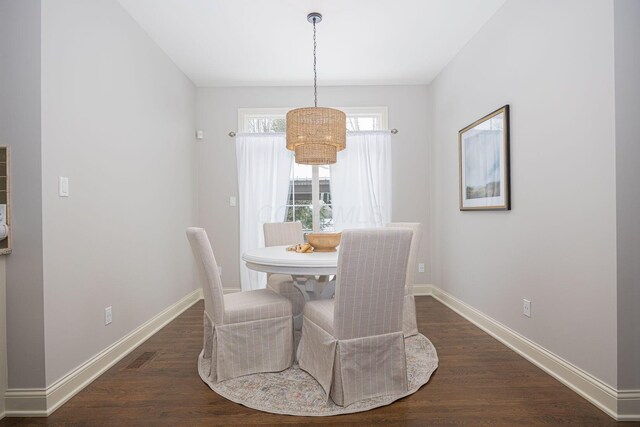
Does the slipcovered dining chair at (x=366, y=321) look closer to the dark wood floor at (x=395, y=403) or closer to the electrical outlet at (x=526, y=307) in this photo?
the dark wood floor at (x=395, y=403)

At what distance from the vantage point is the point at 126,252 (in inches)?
104

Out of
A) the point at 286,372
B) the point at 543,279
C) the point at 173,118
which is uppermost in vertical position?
the point at 173,118

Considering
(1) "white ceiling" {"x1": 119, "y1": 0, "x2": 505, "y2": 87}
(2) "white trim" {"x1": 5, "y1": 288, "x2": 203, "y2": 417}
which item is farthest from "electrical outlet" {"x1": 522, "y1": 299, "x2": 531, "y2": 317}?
(2) "white trim" {"x1": 5, "y1": 288, "x2": 203, "y2": 417}

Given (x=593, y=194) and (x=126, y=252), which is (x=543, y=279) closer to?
(x=593, y=194)

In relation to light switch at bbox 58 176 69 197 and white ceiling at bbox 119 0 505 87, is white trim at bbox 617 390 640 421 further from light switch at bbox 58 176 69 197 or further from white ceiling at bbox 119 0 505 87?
light switch at bbox 58 176 69 197

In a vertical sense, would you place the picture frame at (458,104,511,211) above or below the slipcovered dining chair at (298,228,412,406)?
above

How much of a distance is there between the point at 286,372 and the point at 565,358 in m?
1.65

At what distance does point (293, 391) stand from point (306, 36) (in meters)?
2.77

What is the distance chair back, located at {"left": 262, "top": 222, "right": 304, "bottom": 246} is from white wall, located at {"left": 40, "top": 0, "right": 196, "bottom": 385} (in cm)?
97

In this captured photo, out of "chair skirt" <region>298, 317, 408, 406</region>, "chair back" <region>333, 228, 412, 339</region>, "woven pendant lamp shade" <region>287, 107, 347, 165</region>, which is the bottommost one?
"chair skirt" <region>298, 317, 408, 406</region>

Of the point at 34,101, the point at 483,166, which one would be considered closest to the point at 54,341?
the point at 34,101

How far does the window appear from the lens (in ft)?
13.9

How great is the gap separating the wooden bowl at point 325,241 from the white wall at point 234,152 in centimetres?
188

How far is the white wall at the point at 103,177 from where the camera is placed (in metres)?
1.92
